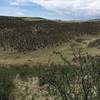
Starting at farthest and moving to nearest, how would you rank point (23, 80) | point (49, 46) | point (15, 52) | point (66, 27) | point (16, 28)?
point (66, 27)
point (16, 28)
point (49, 46)
point (15, 52)
point (23, 80)

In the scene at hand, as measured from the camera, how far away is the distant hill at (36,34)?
39031 mm

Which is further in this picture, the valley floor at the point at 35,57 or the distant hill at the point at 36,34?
the distant hill at the point at 36,34

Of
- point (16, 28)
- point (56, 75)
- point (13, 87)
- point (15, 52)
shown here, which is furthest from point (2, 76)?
point (16, 28)

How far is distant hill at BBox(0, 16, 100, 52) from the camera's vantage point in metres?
39.0

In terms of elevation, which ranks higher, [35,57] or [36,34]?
[36,34]

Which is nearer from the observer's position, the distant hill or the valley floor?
the valley floor

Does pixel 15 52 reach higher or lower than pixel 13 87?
lower

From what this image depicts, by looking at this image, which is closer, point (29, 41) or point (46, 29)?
point (29, 41)

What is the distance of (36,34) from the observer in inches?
1818

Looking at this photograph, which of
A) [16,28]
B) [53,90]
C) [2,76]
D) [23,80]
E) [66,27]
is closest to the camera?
[53,90]

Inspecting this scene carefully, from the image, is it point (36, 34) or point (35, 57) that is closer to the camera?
point (35, 57)

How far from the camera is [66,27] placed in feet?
181

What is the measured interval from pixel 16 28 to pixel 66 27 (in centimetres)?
953

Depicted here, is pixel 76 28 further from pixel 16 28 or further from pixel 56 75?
pixel 56 75
